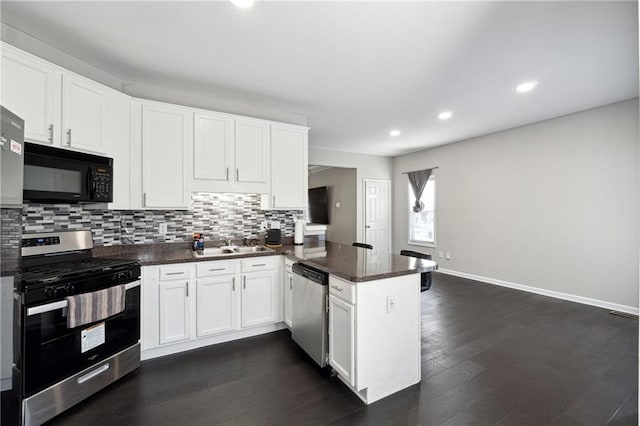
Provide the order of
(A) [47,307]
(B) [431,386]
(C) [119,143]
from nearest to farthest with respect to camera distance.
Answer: (A) [47,307], (B) [431,386], (C) [119,143]

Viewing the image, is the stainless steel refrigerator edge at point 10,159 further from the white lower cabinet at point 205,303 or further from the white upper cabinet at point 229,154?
the white upper cabinet at point 229,154

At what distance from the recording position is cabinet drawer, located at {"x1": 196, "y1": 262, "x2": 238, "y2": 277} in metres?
2.58

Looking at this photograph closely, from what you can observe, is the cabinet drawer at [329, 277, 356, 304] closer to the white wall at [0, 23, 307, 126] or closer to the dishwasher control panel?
the dishwasher control panel

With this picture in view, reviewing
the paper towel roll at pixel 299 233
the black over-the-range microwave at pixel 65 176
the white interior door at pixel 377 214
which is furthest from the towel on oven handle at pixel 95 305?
the white interior door at pixel 377 214

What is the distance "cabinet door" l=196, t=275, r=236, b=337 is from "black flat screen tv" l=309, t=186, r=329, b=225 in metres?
5.09

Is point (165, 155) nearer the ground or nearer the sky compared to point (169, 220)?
nearer the sky

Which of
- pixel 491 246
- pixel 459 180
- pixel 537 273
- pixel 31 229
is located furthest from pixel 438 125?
pixel 31 229

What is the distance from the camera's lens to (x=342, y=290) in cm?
197

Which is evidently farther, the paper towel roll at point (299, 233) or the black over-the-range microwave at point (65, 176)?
the paper towel roll at point (299, 233)

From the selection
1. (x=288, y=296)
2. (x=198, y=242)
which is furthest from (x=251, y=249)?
(x=288, y=296)

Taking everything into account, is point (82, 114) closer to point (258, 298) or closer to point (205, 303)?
point (205, 303)

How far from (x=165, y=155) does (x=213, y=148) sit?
48cm

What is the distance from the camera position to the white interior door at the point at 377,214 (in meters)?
6.63

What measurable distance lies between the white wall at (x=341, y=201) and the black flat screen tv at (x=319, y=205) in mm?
119
